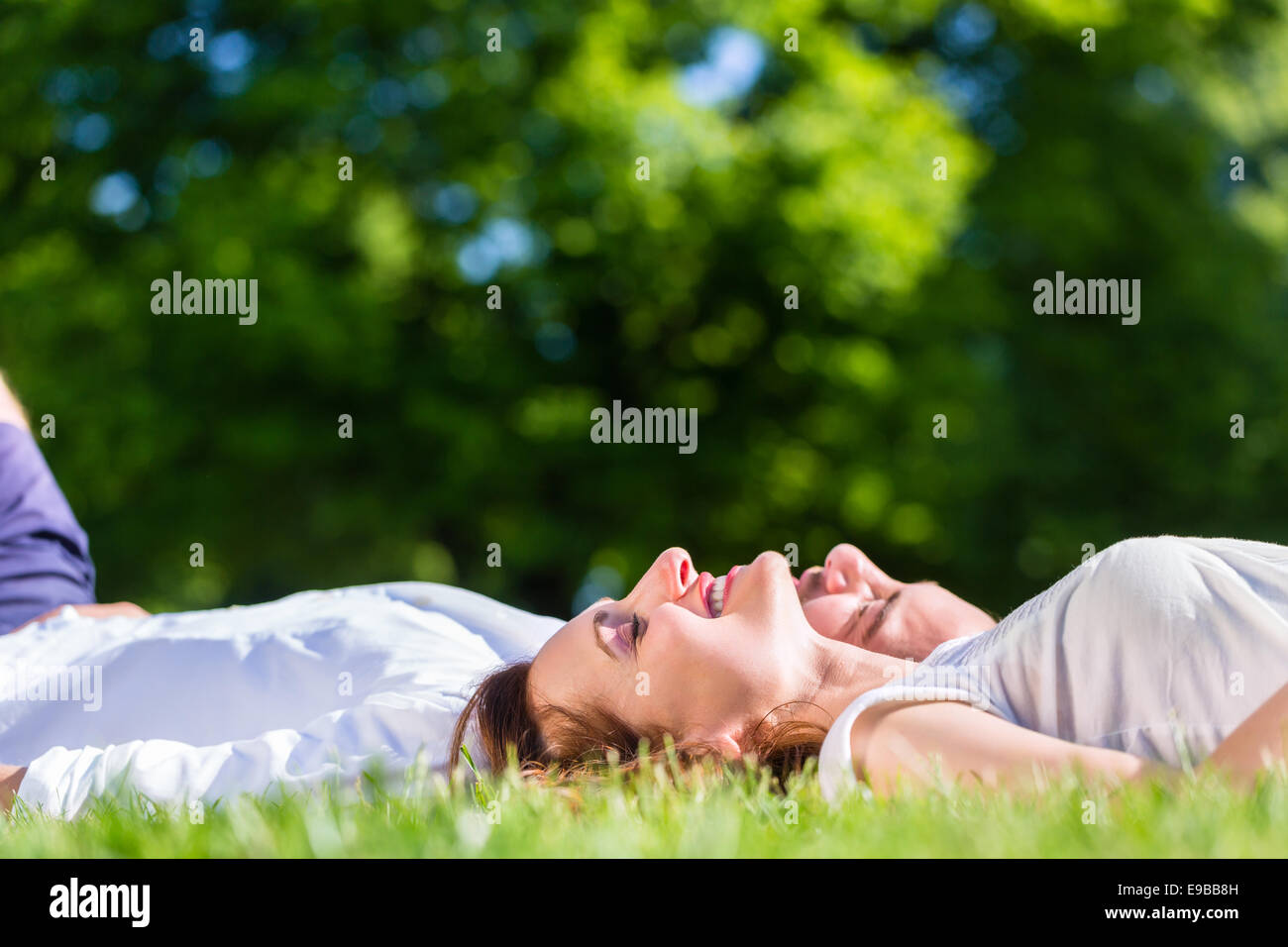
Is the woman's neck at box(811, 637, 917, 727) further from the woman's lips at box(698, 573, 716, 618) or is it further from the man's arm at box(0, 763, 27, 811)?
the man's arm at box(0, 763, 27, 811)

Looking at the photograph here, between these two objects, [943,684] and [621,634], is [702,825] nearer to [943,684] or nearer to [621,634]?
[943,684]

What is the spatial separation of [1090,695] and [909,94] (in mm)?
11444

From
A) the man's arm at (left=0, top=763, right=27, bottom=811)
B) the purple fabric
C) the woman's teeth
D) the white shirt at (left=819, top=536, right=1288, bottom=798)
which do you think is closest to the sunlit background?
the purple fabric

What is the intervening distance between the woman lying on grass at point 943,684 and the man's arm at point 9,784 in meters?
0.98

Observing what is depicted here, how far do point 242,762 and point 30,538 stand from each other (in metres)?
2.05

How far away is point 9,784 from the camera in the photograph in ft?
9.34

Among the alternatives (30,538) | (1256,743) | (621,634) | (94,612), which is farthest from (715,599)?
(30,538)

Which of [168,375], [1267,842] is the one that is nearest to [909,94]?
[168,375]

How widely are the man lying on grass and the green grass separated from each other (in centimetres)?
17

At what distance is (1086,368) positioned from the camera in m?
14.2

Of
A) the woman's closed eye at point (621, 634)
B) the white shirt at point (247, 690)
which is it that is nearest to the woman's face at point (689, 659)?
the woman's closed eye at point (621, 634)

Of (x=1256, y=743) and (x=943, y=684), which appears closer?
(x=1256, y=743)

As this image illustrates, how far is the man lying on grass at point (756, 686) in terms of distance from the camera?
229 centimetres
